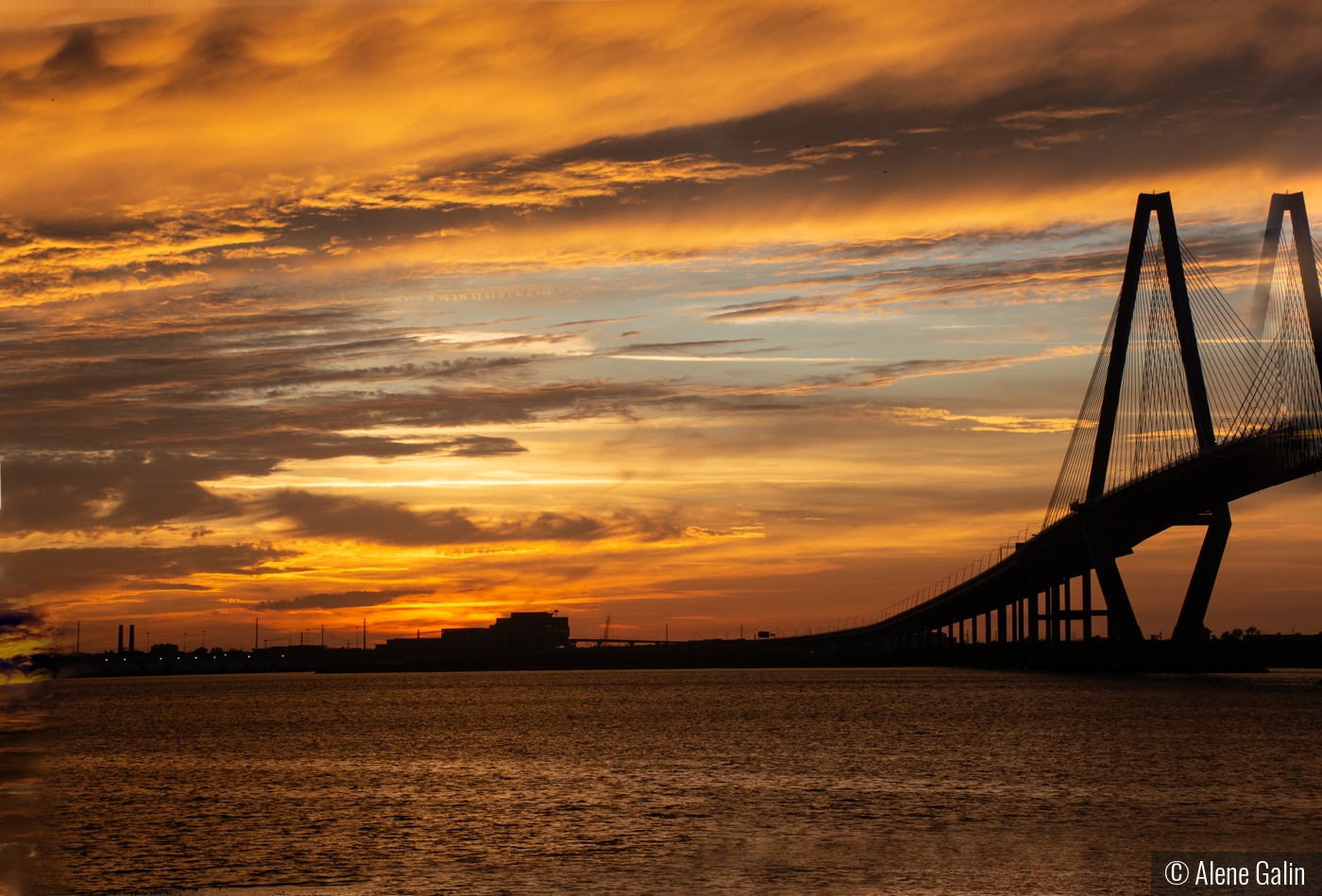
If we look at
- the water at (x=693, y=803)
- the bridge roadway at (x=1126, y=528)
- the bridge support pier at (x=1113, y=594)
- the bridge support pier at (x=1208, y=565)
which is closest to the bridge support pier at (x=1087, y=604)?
the bridge roadway at (x=1126, y=528)

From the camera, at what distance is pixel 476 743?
59938mm

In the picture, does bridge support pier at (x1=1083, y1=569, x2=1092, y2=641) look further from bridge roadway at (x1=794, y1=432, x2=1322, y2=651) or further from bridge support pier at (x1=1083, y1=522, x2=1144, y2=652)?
bridge support pier at (x1=1083, y1=522, x2=1144, y2=652)

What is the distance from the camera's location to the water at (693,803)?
79.9 ft

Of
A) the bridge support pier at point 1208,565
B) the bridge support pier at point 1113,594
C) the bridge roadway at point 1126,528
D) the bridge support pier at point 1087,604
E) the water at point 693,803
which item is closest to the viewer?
the water at point 693,803

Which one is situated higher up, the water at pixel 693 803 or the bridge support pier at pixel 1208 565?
the bridge support pier at pixel 1208 565

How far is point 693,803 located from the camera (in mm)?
34938

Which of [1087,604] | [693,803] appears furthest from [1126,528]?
[693,803]

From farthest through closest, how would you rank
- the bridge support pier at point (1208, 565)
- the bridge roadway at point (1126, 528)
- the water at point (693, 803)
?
the bridge support pier at point (1208, 565) < the bridge roadway at point (1126, 528) < the water at point (693, 803)

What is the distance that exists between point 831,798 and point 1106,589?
69732 millimetres

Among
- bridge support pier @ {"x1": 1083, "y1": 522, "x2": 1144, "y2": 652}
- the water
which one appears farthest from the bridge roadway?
the water

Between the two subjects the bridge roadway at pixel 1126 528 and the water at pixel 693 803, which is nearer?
the water at pixel 693 803

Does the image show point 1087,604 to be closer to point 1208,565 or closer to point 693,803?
point 1208,565

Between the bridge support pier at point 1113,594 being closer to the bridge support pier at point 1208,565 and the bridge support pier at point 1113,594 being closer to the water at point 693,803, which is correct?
the bridge support pier at point 1208,565

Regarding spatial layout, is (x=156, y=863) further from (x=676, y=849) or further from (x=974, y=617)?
(x=974, y=617)
